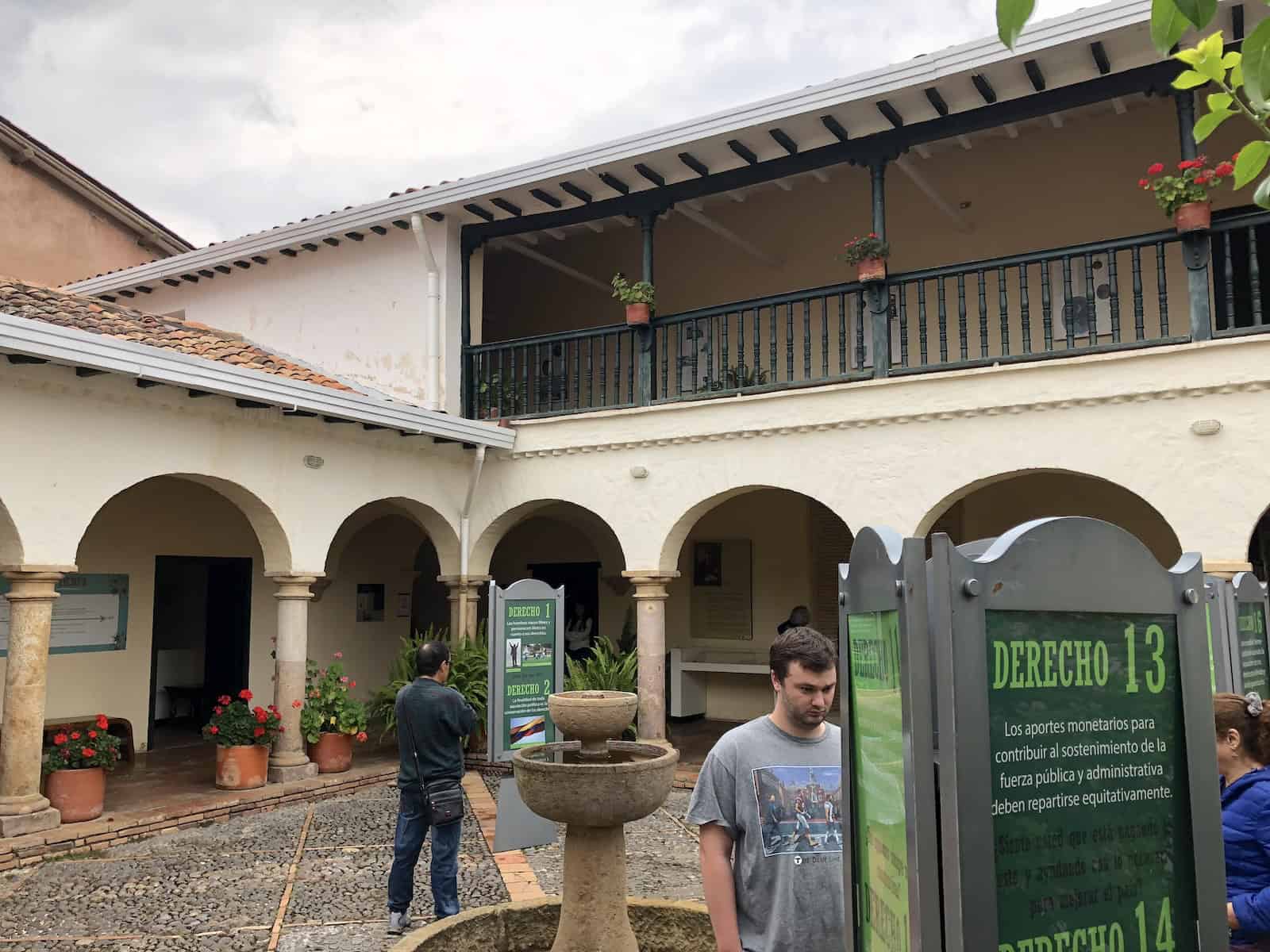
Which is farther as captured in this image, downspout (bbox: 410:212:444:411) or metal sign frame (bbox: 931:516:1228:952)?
downspout (bbox: 410:212:444:411)

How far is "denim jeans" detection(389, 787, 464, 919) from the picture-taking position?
5.40 m

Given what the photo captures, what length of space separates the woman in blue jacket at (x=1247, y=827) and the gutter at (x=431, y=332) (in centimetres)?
929

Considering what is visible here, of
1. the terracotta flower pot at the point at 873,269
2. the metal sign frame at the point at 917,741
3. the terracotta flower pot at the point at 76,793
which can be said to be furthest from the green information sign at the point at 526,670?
the metal sign frame at the point at 917,741

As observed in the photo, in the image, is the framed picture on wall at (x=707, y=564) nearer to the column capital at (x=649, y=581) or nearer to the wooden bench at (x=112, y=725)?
the column capital at (x=649, y=581)

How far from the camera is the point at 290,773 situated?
29.8 ft

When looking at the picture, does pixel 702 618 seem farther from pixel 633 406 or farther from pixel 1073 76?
pixel 1073 76

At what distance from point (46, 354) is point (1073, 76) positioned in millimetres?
7880

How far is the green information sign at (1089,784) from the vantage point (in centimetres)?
175

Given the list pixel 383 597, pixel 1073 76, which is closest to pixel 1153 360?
pixel 1073 76

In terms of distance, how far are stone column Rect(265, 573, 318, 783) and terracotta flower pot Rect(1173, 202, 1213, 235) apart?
7.75 meters

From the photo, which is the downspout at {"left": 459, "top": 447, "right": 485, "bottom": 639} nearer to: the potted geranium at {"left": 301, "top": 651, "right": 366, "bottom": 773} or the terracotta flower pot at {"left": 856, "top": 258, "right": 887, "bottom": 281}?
the potted geranium at {"left": 301, "top": 651, "right": 366, "bottom": 773}

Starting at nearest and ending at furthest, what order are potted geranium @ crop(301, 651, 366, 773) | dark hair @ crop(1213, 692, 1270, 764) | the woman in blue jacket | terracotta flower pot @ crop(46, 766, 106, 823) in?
the woman in blue jacket → dark hair @ crop(1213, 692, 1270, 764) → terracotta flower pot @ crop(46, 766, 106, 823) → potted geranium @ crop(301, 651, 366, 773)

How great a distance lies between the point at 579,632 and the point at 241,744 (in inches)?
238

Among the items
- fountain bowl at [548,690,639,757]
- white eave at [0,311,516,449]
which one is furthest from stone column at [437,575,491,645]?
fountain bowl at [548,690,639,757]
